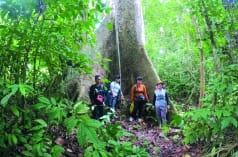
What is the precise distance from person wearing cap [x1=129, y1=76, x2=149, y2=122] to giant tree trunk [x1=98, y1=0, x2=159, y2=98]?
0.65m

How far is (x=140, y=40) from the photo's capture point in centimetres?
972

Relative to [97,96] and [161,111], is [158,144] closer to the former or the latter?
[97,96]

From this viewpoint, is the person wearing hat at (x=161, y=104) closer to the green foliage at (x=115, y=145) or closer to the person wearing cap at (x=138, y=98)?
the person wearing cap at (x=138, y=98)

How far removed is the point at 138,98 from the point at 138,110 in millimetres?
360

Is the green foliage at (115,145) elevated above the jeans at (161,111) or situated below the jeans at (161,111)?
above

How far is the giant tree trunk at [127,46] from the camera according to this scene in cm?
934

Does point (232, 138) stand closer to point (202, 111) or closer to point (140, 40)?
point (202, 111)

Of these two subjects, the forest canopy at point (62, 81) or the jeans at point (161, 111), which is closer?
the forest canopy at point (62, 81)

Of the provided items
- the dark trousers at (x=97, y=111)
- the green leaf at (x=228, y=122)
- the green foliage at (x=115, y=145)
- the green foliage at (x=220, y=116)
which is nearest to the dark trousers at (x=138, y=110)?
the dark trousers at (x=97, y=111)

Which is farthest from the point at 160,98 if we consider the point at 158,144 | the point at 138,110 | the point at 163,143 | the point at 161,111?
the point at 158,144

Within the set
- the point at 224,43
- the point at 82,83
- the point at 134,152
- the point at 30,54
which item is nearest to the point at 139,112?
the point at 82,83

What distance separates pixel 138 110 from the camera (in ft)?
27.7

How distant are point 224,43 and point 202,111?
1410 millimetres

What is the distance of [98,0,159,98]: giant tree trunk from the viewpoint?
30.6 ft
